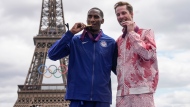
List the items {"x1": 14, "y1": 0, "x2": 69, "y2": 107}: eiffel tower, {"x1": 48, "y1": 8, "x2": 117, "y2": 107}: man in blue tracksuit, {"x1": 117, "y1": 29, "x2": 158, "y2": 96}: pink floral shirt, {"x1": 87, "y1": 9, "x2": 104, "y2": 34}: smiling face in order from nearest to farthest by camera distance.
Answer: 1. {"x1": 117, "y1": 29, "x2": 158, "y2": 96}: pink floral shirt
2. {"x1": 48, "y1": 8, "x2": 117, "y2": 107}: man in blue tracksuit
3. {"x1": 87, "y1": 9, "x2": 104, "y2": 34}: smiling face
4. {"x1": 14, "y1": 0, "x2": 69, "y2": 107}: eiffel tower

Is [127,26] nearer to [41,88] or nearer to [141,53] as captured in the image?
[141,53]

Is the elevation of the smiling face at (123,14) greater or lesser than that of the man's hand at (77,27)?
greater

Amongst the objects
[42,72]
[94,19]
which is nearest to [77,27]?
[94,19]

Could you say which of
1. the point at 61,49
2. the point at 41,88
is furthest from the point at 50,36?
the point at 61,49

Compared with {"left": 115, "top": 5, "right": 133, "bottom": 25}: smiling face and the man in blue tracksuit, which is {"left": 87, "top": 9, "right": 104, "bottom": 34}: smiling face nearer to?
the man in blue tracksuit

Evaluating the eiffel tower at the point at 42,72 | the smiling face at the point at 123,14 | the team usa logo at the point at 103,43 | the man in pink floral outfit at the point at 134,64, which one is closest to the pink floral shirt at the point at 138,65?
the man in pink floral outfit at the point at 134,64

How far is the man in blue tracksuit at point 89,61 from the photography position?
17.3 feet

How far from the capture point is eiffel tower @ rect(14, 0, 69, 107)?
172 ft

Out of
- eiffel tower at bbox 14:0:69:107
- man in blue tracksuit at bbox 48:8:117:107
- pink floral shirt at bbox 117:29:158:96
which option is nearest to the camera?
pink floral shirt at bbox 117:29:158:96

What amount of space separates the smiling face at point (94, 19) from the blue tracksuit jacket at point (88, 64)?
167mm

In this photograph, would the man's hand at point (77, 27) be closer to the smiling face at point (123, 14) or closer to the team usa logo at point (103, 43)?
the team usa logo at point (103, 43)

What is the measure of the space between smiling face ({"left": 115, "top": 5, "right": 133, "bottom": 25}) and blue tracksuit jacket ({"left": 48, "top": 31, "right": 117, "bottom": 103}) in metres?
0.44

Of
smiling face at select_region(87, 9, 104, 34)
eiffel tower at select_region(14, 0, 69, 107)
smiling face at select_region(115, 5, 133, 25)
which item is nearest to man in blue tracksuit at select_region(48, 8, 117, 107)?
smiling face at select_region(87, 9, 104, 34)

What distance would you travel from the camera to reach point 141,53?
4.94 meters
